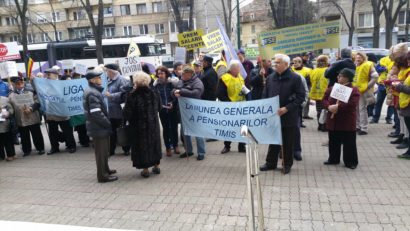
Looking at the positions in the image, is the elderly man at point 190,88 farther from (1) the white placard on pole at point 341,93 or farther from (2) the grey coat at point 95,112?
(1) the white placard on pole at point 341,93

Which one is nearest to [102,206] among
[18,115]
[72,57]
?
[18,115]

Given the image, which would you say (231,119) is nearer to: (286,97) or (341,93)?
(286,97)

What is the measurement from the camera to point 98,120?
5879 mm

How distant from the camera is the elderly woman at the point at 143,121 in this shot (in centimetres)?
601

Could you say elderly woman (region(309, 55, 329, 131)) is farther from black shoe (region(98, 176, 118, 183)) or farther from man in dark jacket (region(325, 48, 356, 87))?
black shoe (region(98, 176, 118, 183))

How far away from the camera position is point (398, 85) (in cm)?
624

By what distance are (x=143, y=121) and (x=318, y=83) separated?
4.96 meters

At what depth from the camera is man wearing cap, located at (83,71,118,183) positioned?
5863 mm

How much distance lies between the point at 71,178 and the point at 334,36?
5627 mm

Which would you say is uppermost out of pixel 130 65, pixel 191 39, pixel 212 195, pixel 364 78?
pixel 191 39

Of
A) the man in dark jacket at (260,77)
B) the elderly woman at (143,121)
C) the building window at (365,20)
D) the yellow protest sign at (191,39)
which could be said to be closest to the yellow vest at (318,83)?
the man in dark jacket at (260,77)

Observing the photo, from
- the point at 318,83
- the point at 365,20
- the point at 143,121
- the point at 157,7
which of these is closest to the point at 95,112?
the point at 143,121

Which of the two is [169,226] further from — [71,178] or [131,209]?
[71,178]

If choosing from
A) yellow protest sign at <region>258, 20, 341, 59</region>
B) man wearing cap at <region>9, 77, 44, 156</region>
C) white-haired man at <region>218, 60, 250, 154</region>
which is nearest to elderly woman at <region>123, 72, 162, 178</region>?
white-haired man at <region>218, 60, 250, 154</region>
